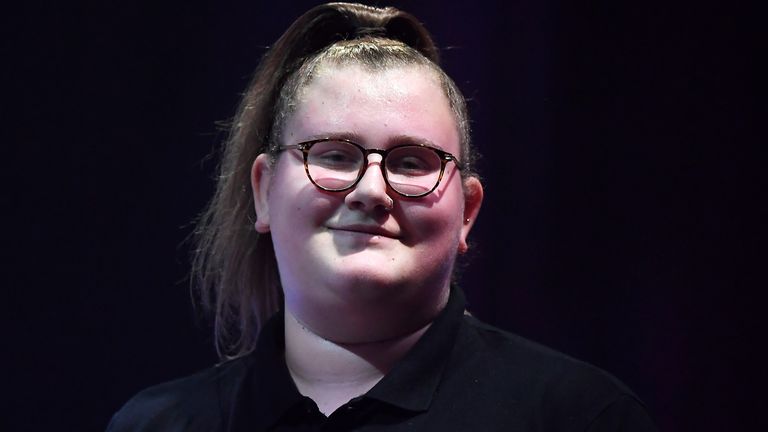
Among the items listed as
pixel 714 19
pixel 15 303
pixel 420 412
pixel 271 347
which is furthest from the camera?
pixel 15 303

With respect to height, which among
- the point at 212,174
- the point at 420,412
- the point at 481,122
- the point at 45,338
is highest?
the point at 481,122

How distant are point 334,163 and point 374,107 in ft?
0.38

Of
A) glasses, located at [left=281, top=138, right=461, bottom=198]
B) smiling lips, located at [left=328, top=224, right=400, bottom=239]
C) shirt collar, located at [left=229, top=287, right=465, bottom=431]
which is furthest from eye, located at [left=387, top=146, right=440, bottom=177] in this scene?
shirt collar, located at [left=229, top=287, right=465, bottom=431]

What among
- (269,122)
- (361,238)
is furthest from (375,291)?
(269,122)

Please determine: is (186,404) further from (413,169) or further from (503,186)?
(503,186)

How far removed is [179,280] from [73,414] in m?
0.38

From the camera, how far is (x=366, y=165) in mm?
1516

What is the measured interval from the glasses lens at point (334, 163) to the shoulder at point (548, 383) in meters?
0.35

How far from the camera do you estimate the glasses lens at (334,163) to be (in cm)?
152

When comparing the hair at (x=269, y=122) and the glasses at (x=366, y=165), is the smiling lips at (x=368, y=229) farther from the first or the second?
the hair at (x=269, y=122)

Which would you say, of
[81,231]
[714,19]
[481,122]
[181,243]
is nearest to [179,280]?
[181,243]

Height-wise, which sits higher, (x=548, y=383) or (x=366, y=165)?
(x=366, y=165)

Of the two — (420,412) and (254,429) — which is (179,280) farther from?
(420,412)

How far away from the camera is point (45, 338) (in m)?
2.09
